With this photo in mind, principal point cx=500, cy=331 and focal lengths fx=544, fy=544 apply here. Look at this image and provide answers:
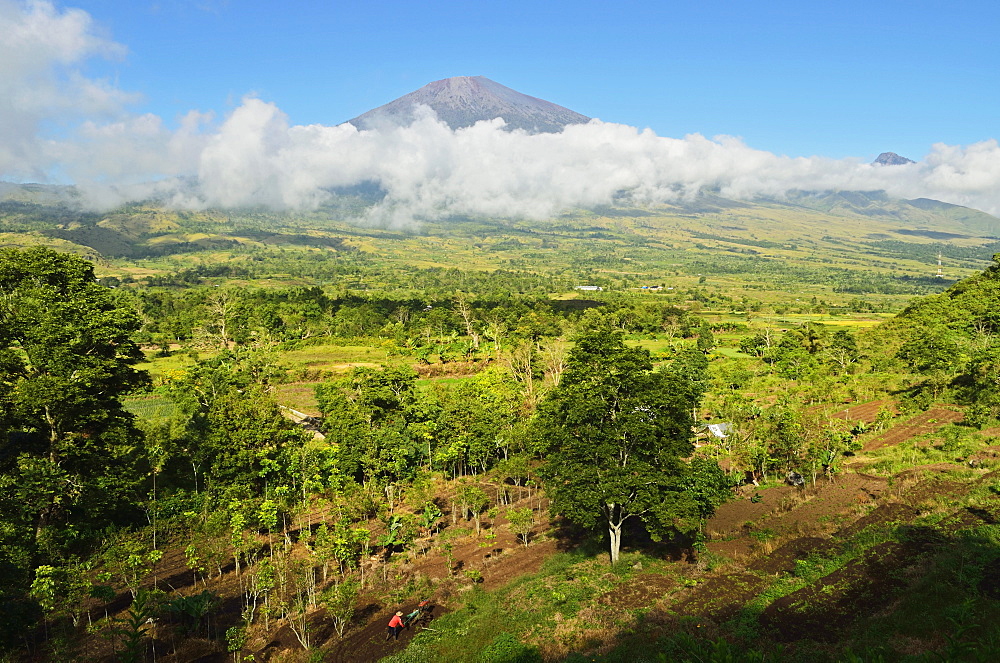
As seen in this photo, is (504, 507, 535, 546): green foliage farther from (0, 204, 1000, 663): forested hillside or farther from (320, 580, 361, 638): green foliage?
(320, 580, 361, 638): green foliage

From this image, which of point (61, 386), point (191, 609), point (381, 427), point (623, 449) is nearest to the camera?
point (191, 609)

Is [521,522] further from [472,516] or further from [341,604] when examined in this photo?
[341,604]

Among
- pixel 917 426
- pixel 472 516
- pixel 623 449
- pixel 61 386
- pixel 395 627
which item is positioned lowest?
pixel 472 516

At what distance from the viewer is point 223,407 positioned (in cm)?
2539

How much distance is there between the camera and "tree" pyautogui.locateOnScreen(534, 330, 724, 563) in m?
15.9

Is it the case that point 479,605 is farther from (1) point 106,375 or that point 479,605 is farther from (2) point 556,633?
(1) point 106,375

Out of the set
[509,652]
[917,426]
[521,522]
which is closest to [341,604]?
[509,652]

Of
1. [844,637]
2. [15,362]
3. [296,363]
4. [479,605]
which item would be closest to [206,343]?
[296,363]

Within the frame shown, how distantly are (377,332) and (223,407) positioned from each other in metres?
59.8

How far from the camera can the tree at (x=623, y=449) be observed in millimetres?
15922

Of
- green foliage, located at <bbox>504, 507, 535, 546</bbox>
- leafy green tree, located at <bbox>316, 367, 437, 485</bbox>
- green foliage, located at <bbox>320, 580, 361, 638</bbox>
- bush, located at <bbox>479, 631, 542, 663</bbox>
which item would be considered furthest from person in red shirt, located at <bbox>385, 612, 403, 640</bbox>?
leafy green tree, located at <bbox>316, 367, 437, 485</bbox>

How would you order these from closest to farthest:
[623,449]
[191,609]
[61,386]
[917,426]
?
[191,609], [623,449], [61,386], [917,426]

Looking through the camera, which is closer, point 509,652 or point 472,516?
point 509,652

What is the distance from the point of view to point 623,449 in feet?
55.2
